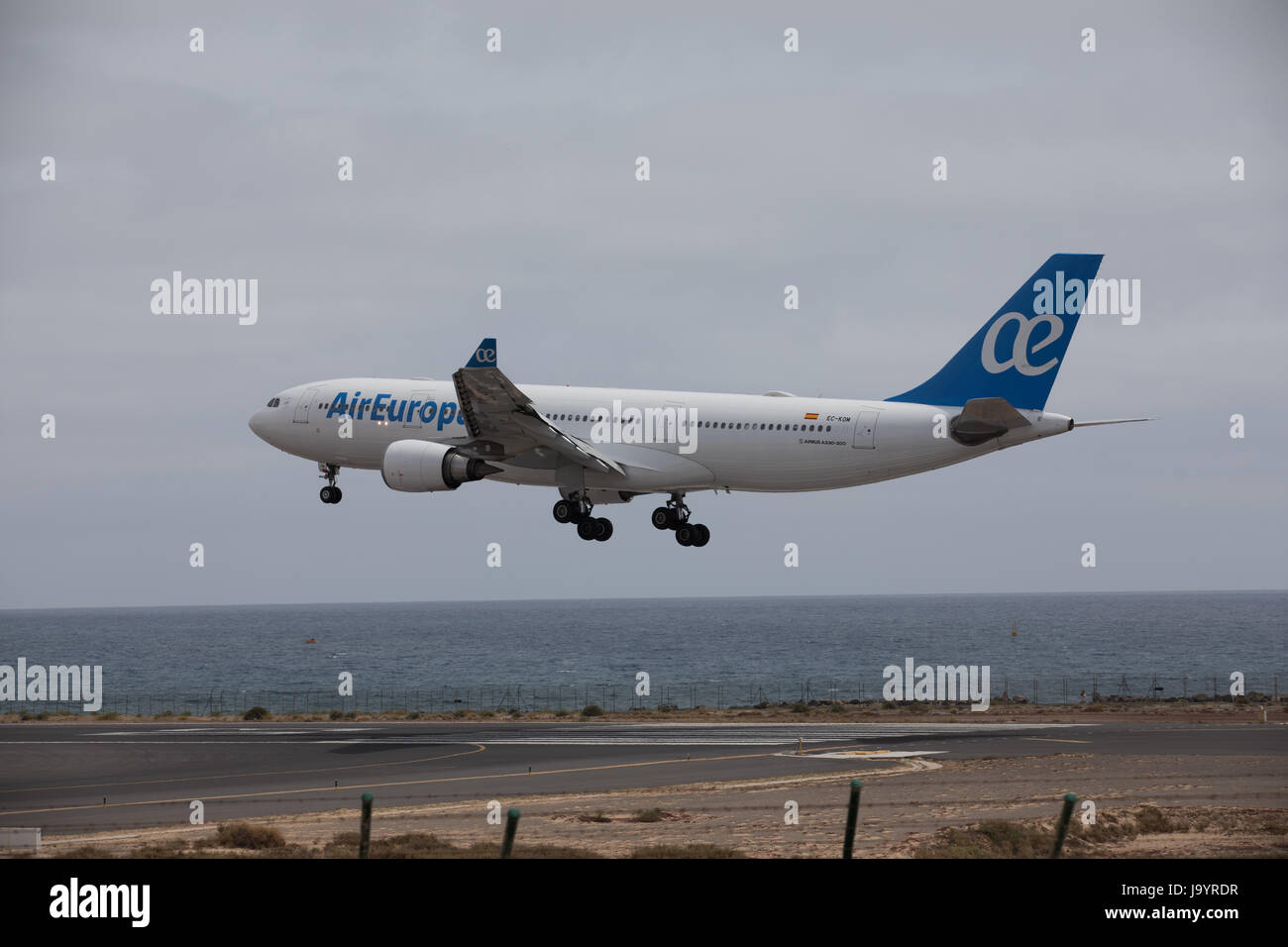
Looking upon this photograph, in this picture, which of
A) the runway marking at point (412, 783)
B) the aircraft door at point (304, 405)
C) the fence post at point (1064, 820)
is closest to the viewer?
the fence post at point (1064, 820)

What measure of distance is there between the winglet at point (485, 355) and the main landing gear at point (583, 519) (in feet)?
24.7

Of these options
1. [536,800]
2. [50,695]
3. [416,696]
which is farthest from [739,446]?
[50,695]

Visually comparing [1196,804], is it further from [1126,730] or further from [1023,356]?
[1126,730]

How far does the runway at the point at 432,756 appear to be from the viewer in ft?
122

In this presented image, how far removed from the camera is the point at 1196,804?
34.4m

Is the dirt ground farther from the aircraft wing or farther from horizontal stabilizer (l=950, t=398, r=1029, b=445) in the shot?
the aircraft wing

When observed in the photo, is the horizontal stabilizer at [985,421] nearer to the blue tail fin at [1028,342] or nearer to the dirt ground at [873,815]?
the blue tail fin at [1028,342]

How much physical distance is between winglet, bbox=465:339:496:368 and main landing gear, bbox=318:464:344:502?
11.0 m

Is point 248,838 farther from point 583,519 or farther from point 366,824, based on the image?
point 583,519

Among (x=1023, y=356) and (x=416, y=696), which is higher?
(x=1023, y=356)

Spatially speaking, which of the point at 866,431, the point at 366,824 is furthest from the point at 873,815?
the point at 866,431

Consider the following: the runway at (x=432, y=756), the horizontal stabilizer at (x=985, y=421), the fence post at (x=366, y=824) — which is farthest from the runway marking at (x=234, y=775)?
the fence post at (x=366, y=824)

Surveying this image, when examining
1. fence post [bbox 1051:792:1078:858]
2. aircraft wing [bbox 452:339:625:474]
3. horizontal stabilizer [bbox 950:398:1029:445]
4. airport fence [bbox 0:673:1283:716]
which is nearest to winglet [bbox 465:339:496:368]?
aircraft wing [bbox 452:339:625:474]
